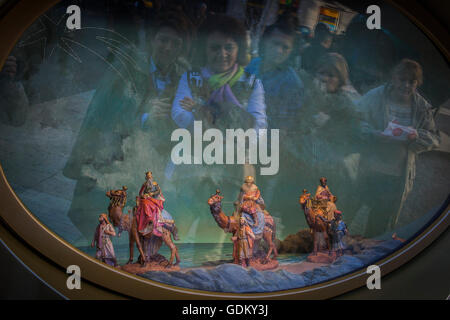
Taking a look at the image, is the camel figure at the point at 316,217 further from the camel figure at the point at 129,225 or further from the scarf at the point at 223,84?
the camel figure at the point at 129,225

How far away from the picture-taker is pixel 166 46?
12.2 m

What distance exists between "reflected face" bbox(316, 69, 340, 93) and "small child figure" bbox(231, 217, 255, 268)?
10.0ft

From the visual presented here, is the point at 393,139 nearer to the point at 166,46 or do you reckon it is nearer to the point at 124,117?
the point at 166,46

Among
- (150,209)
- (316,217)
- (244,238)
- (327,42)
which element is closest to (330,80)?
(327,42)

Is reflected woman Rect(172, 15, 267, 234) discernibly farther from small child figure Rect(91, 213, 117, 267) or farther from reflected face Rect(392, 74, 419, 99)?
reflected face Rect(392, 74, 419, 99)

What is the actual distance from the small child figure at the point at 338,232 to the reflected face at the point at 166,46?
4.19 meters

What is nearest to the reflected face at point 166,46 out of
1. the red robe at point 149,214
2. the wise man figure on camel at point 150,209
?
the wise man figure on camel at point 150,209

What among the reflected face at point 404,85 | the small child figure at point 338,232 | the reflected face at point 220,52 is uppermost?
the reflected face at point 220,52

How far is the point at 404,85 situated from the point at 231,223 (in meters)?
4.12

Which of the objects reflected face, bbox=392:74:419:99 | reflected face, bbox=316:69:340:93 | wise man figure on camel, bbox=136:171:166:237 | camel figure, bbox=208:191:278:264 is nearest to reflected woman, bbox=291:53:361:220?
reflected face, bbox=316:69:340:93

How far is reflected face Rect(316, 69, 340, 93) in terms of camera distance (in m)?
12.5

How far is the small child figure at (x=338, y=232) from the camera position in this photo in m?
12.2
